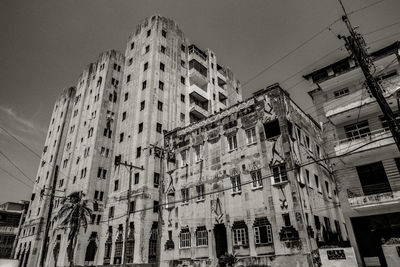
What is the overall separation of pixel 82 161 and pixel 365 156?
4944 cm

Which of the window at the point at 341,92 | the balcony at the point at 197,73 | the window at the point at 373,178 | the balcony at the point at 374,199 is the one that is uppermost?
the balcony at the point at 197,73

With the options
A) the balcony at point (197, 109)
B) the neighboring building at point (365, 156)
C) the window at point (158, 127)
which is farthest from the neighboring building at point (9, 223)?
the neighboring building at point (365, 156)

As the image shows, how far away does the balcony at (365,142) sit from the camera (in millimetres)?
20016

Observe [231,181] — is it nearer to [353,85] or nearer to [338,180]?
[338,180]

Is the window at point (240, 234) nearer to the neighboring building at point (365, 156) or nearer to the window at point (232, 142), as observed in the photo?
the window at point (232, 142)

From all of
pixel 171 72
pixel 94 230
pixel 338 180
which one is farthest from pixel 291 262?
pixel 171 72

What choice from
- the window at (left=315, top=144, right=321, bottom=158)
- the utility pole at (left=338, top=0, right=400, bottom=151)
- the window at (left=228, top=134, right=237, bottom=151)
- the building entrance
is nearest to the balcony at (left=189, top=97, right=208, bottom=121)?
the window at (left=228, top=134, right=237, bottom=151)

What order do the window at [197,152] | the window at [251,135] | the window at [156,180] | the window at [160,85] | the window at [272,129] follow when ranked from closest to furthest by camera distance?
1. the window at [272,129]
2. the window at [251,135]
3. the window at [197,152]
4. the window at [156,180]
5. the window at [160,85]

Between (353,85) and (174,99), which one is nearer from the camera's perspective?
(353,85)

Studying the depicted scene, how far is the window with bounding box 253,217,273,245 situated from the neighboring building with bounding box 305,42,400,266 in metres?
6.58

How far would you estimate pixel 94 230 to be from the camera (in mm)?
44406

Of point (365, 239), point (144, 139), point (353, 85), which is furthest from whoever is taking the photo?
point (144, 139)

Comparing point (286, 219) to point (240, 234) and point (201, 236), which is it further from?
point (201, 236)

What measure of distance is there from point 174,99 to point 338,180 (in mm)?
34006
